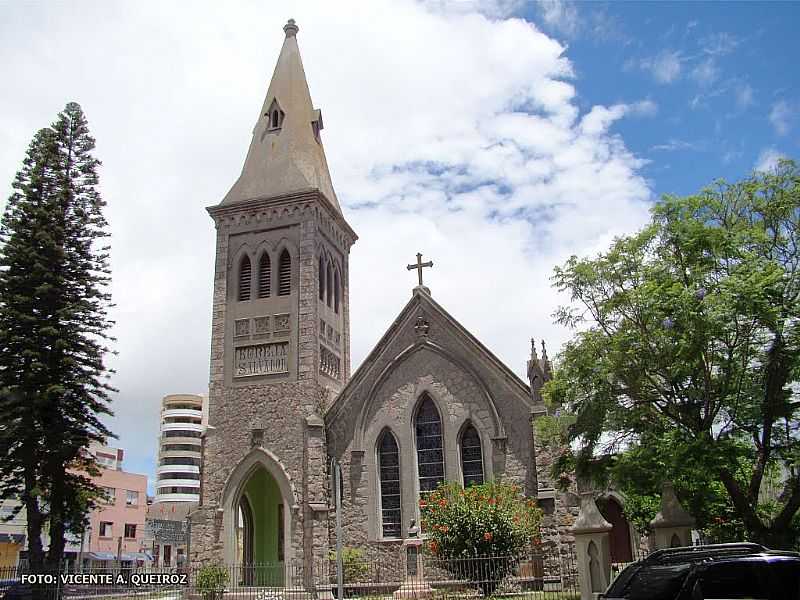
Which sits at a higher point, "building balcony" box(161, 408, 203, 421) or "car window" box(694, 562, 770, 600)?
"building balcony" box(161, 408, 203, 421)

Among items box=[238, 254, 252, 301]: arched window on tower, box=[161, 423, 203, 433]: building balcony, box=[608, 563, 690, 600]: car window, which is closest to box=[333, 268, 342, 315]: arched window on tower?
box=[238, 254, 252, 301]: arched window on tower

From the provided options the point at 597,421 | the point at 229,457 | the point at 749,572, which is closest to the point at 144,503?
the point at 229,457

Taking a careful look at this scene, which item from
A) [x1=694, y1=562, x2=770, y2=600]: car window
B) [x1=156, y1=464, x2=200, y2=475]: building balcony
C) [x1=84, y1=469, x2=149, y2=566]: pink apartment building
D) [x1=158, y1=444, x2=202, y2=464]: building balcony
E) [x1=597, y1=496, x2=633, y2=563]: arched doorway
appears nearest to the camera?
[x1=694, y1=562, x2=770, y2=600]: car window

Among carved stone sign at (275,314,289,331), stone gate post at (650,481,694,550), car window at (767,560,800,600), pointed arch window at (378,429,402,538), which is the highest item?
carved stone sign at (275,314,289,331)

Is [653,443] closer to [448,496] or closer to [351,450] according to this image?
[448,496]

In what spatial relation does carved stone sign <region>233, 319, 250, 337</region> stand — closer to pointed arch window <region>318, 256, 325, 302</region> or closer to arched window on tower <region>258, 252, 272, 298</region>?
arched window on tower <region>258, 252, 272, 298</region>

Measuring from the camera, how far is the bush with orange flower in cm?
1944

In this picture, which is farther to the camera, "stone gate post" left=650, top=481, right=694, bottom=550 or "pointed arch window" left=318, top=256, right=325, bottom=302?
"pointed arch window" left=318, top=256, right=325, bottom=302

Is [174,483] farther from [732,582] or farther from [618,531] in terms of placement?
[732,582]

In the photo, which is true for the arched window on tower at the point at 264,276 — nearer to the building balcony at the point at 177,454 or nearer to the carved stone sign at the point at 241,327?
the carved stone sign at the point at 241,327

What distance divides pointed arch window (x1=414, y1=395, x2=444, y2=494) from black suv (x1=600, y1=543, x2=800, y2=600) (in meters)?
16.0

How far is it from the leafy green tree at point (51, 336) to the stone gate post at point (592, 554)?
A: 1481cm

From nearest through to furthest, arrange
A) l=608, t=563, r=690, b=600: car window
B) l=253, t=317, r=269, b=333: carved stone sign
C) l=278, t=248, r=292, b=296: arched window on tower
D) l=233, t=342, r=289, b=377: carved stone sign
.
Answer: l=608, t=563, r=690, b=600: car window < l=233, t=342, r=289, b=377: carved stone sign < l=253, t=317, r=269, b=333: carved stone sign < l=278, t=248, r=292, b=296: arched window on tower

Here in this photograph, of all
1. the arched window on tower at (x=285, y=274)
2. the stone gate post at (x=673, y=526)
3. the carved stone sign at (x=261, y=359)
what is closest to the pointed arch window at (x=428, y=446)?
the carved stone sign at (x=261, y=359)
